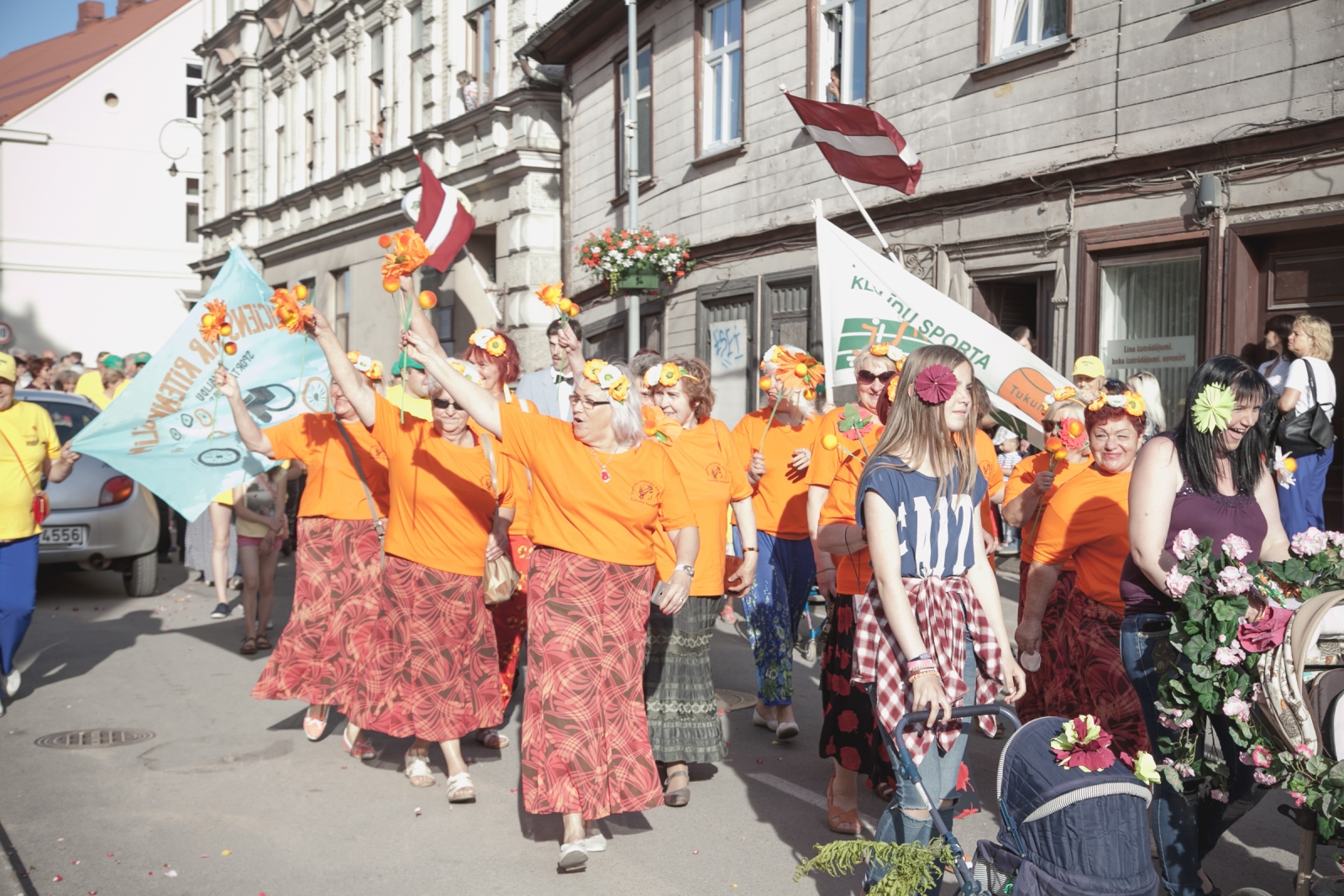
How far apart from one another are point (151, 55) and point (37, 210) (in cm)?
775

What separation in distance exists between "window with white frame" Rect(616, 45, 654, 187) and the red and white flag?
27.1ft

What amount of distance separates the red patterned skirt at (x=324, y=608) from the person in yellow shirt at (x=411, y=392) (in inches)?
27.9

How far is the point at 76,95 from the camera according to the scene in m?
50.4

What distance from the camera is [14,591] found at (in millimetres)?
7531

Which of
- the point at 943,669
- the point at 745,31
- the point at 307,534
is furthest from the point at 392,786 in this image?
the point at 745,31

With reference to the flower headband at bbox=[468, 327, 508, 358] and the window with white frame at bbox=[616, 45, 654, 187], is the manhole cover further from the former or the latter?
the window with white frame at bbox=[616, 45, 654, 187]

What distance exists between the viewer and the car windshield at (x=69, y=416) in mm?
12273

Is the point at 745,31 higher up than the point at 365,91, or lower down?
lower down

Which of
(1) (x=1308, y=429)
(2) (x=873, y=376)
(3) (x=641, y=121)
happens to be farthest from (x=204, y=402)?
(3) (x=641, y=121)

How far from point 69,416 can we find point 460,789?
8393mm

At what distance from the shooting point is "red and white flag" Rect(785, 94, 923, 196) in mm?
10203

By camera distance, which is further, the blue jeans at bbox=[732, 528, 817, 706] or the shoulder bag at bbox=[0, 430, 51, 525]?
the shoulder bag at bbox=[0, 430, 51, 525]

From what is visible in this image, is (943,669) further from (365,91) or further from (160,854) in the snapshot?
(365,91)

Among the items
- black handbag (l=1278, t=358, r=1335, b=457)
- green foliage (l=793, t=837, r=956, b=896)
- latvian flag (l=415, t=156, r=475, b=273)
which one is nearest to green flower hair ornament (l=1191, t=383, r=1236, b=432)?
green foliage (l=793, t=837, r=956, b=896)
